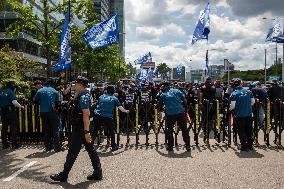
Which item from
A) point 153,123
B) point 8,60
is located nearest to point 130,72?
point 8,60

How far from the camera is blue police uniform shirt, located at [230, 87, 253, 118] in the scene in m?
10.2

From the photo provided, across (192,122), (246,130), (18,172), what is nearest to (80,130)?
(18,172)

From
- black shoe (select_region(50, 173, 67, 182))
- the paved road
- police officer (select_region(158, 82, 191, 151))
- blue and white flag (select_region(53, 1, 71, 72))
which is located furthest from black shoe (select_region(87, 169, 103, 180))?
blue and white flag (select_region(53, 1, 71, 72))

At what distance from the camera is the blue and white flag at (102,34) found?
48.0 feet

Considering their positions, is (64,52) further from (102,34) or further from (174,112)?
(174,112)

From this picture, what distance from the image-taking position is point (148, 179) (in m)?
7.20

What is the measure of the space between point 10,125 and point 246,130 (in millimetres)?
6147

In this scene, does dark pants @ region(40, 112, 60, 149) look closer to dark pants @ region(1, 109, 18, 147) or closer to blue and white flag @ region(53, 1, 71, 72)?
dark pants @ region(1, 109, 18, 147)

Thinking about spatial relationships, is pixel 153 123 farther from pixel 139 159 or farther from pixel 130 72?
pixel 130 72

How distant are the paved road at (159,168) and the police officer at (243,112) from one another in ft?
1.30

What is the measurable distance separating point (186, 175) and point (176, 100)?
3.10 m

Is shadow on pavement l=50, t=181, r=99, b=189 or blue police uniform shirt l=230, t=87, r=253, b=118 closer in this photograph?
shadow on pavement l=50, t=181, r=99, b=189

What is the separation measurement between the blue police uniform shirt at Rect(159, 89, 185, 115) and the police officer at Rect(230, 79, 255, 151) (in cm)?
125

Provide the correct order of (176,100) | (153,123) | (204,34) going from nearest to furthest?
(176,100) < (153,123) < (204,34)
